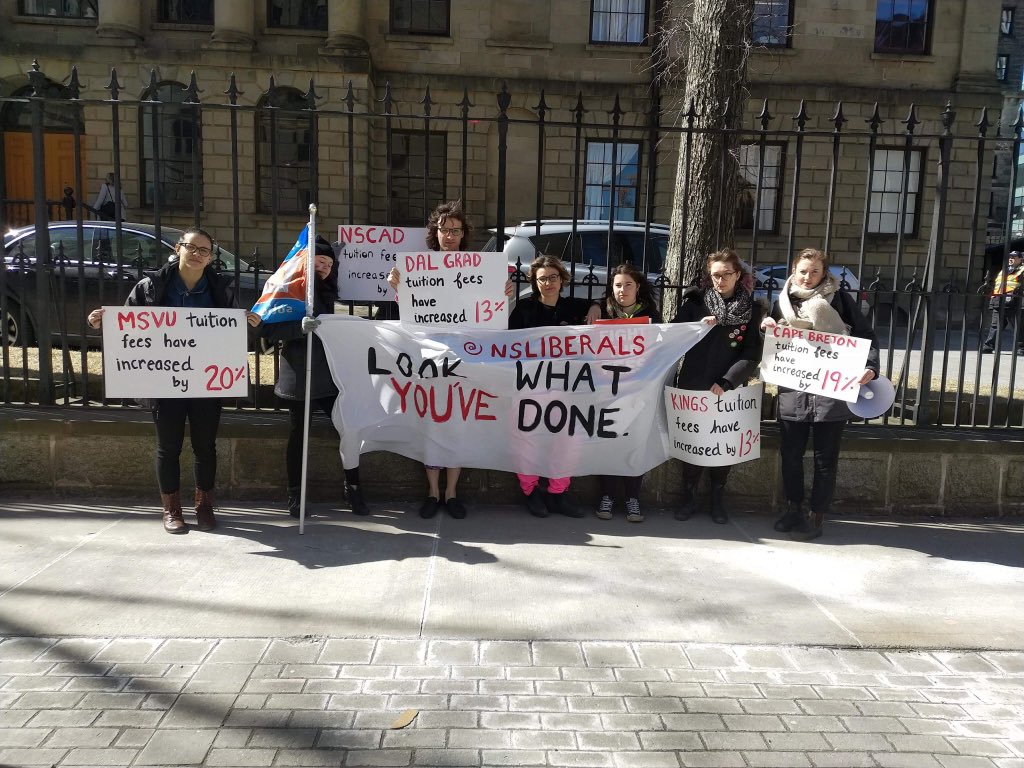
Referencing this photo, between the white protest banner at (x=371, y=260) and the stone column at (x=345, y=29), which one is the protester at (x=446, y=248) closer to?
the white protest banner at (x=371, y=260)

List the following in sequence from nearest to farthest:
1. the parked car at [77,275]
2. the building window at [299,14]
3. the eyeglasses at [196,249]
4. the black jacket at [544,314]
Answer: the eyeglasses at [196,249], the black jacket at [544,314], the parked car at [77,275], the building window at [299,14]

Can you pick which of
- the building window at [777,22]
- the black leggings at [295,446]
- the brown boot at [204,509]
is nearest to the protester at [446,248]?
the black leggings at [295,446]

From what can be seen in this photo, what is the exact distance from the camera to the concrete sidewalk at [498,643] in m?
3.09

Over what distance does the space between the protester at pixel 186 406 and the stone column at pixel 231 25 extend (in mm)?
15358

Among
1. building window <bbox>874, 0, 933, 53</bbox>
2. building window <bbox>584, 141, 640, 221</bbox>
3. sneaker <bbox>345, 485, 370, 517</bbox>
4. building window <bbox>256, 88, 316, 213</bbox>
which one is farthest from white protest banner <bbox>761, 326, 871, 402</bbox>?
building window <bbox>874, 0, 933, 53</bbox>

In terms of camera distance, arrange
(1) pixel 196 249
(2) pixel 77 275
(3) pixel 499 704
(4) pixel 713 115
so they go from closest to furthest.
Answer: (3) pixel 499 704
(1) pixel 196 249
(4) pixel 713 115
(2) pixel 77 275

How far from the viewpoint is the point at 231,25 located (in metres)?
18.6

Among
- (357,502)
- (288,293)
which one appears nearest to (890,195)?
(357,502)

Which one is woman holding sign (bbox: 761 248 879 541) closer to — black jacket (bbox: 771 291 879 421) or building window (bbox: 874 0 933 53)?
black jacket (bbox: 771 291 879 421)

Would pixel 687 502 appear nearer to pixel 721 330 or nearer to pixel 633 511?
pixel 633 511

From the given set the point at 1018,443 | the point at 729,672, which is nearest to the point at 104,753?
the point at 729,672

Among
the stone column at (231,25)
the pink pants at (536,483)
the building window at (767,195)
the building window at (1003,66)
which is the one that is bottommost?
the pink pants at (536,483)

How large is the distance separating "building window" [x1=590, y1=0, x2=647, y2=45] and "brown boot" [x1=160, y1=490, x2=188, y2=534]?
17822 mm

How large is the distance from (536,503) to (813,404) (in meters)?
1.93
